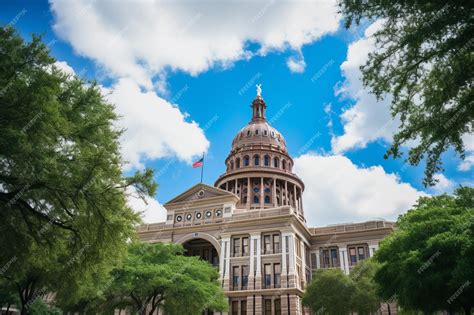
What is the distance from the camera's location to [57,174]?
43.7ft

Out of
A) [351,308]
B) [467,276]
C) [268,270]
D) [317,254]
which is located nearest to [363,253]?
[317,254]

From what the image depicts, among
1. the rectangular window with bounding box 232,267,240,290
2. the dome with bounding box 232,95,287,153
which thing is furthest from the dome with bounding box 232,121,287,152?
the rectangular window with bounding box 232,267,240,290

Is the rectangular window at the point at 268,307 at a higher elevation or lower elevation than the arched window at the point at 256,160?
lower

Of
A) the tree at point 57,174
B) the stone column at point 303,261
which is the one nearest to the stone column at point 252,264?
the stone column at point 303,261

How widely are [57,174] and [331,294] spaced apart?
25066 millimetres

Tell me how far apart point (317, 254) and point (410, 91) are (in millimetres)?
40007

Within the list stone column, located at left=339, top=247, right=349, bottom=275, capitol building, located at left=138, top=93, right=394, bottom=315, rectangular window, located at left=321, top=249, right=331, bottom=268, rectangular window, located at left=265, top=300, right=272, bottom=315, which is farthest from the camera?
rectangular window, located at left=321, top=249, right=331, bottom=268

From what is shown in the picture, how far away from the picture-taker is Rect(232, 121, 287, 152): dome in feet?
230

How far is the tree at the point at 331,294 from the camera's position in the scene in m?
30.8

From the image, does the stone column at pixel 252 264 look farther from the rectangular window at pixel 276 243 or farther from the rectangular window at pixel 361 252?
the rectangular window at pixel 361 252

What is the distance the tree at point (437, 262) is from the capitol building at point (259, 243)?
2099cm

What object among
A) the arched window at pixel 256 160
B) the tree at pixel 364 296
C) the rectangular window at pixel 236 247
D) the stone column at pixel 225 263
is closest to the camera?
the tree at pixel 364 296

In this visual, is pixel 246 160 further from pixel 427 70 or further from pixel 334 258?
pixel 427 70

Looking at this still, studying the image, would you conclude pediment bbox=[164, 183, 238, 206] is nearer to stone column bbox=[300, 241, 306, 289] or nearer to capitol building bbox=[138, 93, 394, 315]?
capitol building bbox=[138, 93, 394, 315]
